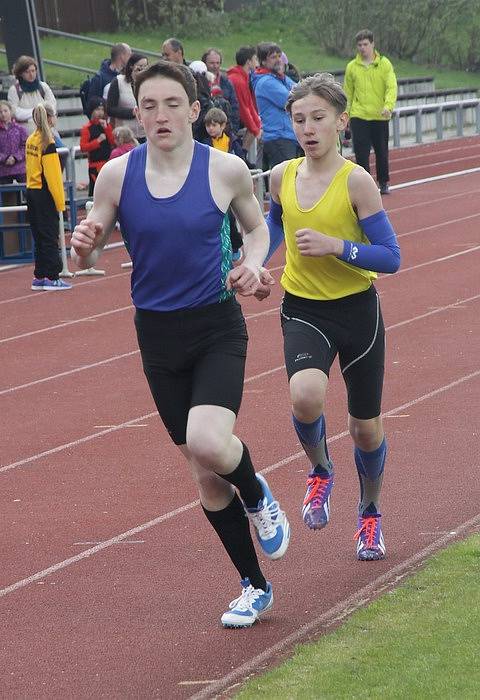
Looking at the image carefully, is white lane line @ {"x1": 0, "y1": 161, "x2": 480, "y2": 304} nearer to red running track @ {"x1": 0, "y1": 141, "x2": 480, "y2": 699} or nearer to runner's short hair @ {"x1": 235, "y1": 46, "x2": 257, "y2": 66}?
red running track @ {"x1": 0, "y1": 141, "x2": 480, "y2": 699}

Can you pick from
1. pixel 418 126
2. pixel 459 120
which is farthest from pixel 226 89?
pixel 459 120

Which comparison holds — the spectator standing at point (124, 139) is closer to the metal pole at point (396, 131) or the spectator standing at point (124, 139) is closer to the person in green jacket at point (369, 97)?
the person in green jacket at point (369, 97)

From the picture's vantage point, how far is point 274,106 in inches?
688

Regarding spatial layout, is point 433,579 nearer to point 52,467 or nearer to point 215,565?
point 215,565

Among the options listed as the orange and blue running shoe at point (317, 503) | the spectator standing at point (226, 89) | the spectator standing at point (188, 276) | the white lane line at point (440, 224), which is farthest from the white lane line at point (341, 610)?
the spectator standing at point (226, 89)

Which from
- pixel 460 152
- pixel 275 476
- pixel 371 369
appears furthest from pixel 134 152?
pixel 460 152

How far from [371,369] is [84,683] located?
1.85m

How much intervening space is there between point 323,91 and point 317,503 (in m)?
1.65

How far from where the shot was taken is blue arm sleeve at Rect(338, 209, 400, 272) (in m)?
5.71

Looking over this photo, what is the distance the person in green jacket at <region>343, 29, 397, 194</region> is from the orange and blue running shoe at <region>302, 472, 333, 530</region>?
1482 cm

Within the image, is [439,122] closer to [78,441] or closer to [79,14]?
[79,14]

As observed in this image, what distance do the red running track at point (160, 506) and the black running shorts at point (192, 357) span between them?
765 mm

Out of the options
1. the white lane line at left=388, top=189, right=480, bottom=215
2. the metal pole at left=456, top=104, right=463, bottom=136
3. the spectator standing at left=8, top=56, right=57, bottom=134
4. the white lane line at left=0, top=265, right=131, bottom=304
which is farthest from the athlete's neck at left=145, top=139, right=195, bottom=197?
the metal pole at left=456, top=104, right=463, bottom=136

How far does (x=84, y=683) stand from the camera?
189 inches
